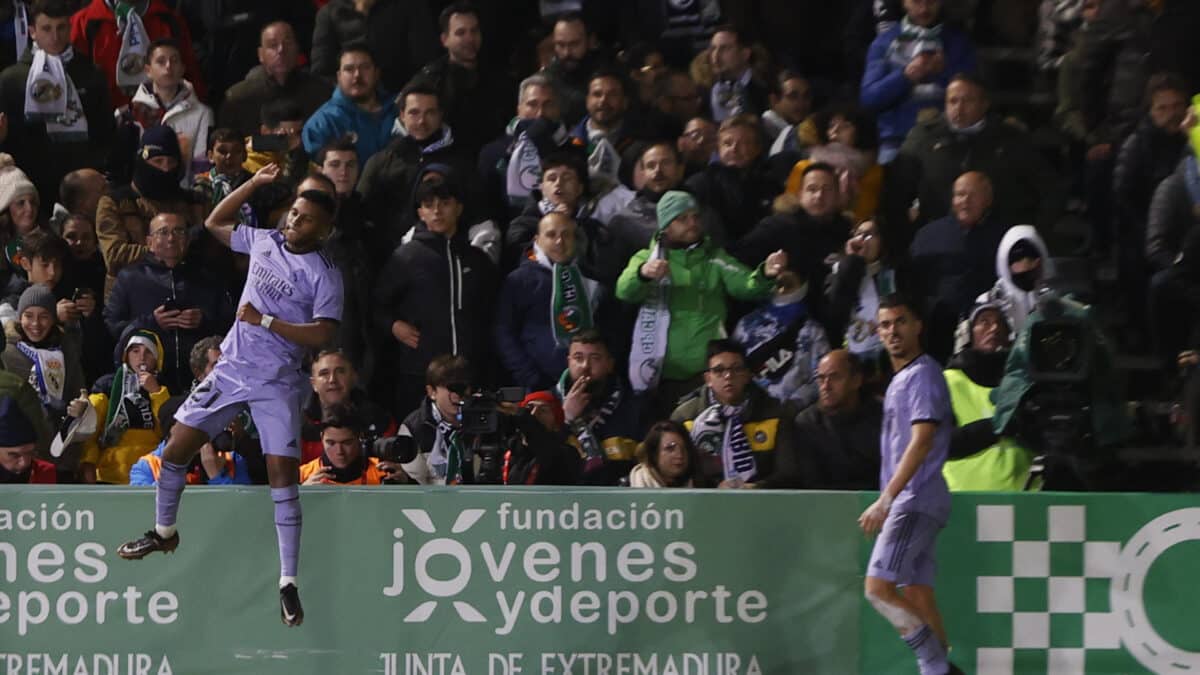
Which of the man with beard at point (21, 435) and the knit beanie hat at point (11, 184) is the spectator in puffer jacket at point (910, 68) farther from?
the man with beard at point (21, 435)

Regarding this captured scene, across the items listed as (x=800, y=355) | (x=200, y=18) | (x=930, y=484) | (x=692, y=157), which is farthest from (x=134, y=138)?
(x=930, y=484)

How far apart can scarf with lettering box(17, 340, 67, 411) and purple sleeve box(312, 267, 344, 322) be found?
2389 millimetres

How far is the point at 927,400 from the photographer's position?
11.4m

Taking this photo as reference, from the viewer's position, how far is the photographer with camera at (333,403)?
12.5 meters

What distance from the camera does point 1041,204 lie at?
45.7ft

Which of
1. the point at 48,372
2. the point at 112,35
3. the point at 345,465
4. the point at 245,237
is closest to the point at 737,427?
the point at 345,465

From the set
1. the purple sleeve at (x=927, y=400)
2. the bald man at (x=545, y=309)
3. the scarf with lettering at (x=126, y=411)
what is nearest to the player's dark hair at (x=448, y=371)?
the bald man at (x=545, y=309)

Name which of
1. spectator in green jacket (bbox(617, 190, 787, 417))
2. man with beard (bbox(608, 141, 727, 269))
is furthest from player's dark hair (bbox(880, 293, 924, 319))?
man with beard (bbox(608, 141, 727, 269))

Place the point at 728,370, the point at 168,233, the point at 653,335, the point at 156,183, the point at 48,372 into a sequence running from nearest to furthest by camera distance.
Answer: the point at 728,370, the point at 653,335, the point at 48,372, the point at 168,233, the point at 156,183

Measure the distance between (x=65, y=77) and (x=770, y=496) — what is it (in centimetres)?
552

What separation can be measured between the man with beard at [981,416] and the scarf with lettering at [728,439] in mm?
Answer: 943

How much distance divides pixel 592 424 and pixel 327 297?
1775 millimetres

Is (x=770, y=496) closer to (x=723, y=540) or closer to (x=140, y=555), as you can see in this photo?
(x=723, y=540)

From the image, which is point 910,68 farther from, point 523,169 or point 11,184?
point 11,184
